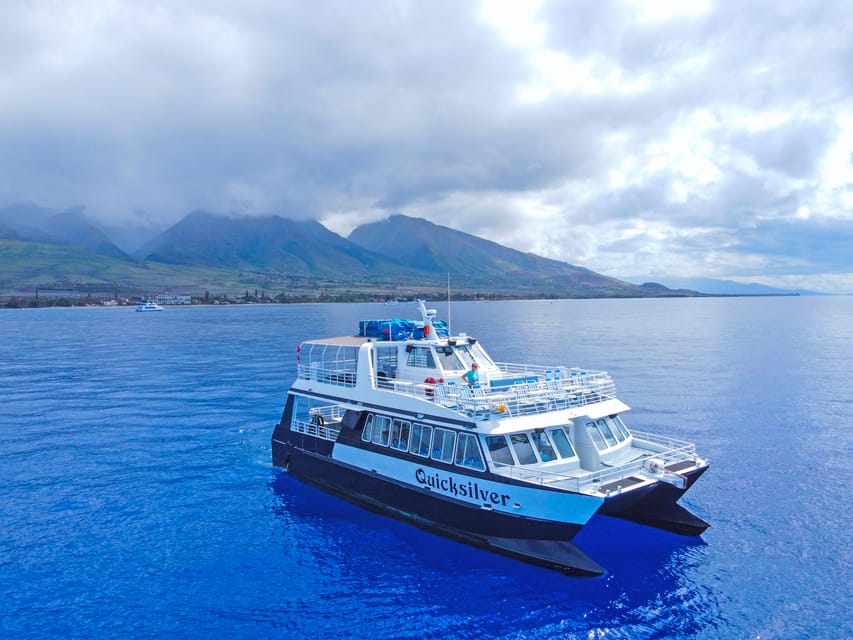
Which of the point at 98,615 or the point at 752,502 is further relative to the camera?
the point at 752,502

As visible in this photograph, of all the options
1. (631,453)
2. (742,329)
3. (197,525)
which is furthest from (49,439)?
(742,329)

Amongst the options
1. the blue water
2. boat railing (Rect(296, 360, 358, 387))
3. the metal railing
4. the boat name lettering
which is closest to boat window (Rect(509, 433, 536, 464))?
the boat name lettering

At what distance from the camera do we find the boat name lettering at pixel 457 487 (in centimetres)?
1972

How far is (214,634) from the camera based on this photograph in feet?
53.8

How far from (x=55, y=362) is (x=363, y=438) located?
2379 inches

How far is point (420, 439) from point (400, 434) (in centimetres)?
118

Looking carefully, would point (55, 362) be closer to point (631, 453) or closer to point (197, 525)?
point (197, 525)

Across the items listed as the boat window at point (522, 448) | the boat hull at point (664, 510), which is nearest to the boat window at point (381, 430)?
the boat window at point (522, 448)

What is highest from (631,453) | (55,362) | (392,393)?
(392,393)

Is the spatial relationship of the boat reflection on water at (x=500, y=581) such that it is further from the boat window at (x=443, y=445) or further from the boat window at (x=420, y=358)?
the boat window at (x=420, y=358)

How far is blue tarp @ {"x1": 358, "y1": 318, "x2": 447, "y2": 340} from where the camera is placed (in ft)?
86.7

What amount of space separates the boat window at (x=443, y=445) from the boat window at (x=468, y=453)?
1.19 ft

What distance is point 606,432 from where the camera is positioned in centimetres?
2300

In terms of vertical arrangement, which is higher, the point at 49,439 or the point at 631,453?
the point at 631,453
